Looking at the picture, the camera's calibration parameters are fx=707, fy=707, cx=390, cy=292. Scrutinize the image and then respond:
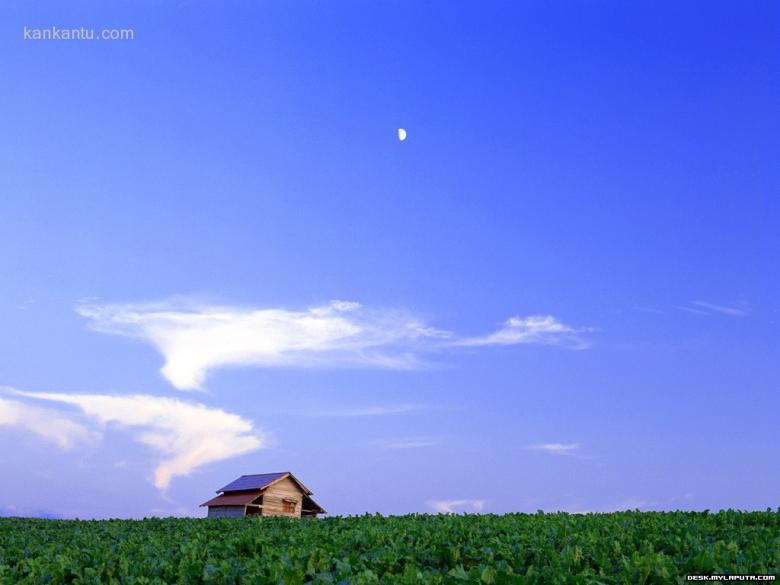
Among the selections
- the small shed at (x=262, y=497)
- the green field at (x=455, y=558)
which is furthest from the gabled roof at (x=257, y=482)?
the green field at (x=455, y=558)

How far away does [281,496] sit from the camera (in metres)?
46.9

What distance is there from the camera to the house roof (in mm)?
45750

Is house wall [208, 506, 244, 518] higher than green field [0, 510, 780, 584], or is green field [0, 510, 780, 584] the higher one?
green field [0, 510, 780, 584]

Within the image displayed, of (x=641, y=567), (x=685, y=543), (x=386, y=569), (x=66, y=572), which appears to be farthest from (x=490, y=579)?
(x=66, y=572)

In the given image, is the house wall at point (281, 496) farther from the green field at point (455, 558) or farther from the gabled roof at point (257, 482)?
the green field at point (455, 558)

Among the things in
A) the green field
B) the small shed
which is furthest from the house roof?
the green field

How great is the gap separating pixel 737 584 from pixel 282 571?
4.37 metres

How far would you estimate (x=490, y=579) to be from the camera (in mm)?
6266

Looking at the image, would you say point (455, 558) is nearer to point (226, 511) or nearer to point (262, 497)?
point (262, 497)

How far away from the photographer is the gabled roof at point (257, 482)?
4631 cm

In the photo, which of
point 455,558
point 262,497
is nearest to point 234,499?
point 262,497

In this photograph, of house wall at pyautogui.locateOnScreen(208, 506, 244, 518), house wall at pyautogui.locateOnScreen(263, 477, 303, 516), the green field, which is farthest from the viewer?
house wall at pyautogui.locateOnScreen(263, 477, 303, 516)

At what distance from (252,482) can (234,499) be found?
1563 millimetres

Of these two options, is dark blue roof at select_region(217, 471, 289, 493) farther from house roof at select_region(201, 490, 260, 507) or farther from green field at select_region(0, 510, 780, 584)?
green field at select_region(0, 510, 780, 584)
